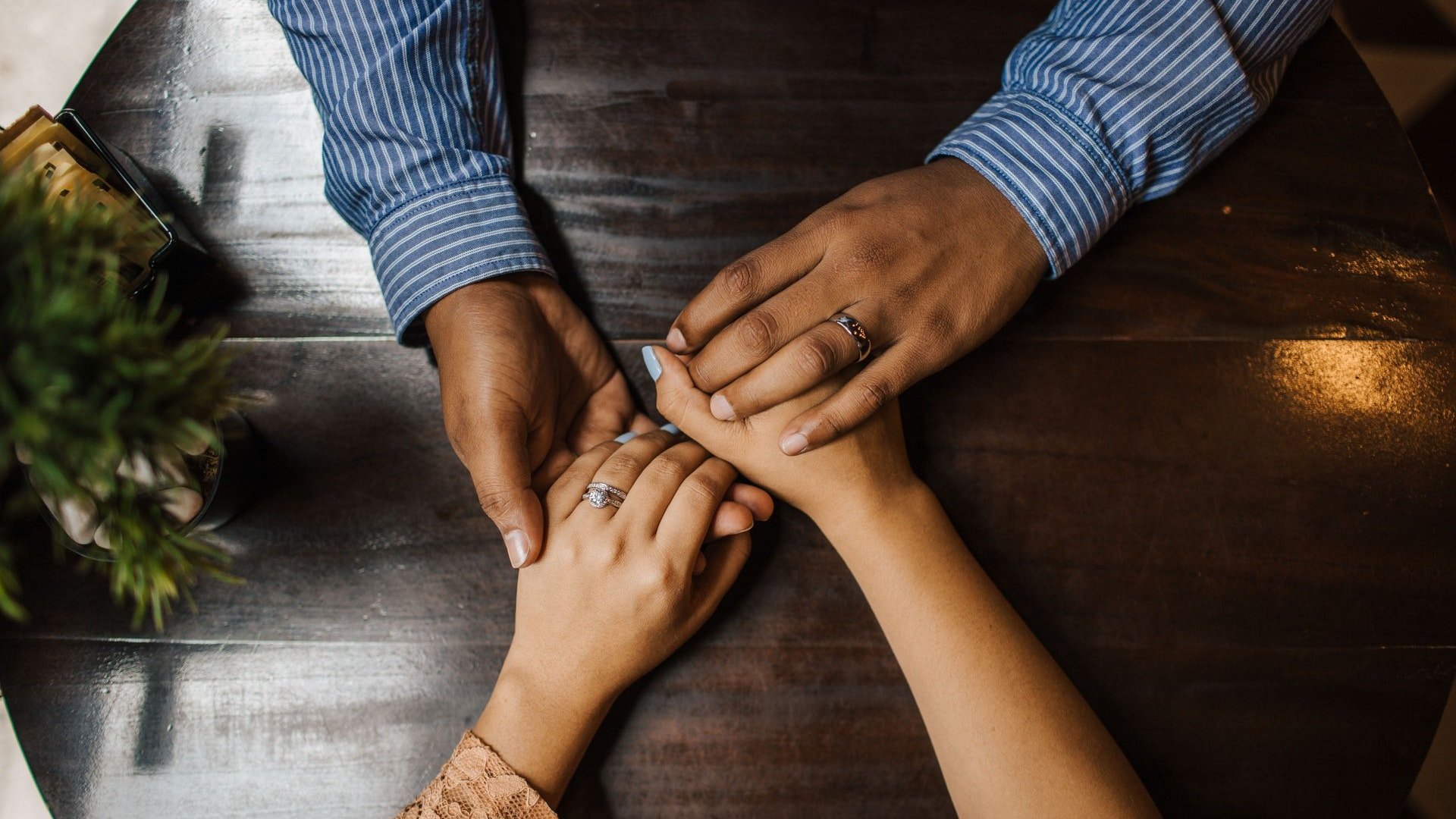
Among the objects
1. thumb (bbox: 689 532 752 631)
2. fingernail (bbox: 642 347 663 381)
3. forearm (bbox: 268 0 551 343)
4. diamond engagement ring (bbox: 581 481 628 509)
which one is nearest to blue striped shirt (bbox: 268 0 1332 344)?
forearm (bbox: 268 0 551 343)

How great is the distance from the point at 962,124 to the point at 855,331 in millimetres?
318

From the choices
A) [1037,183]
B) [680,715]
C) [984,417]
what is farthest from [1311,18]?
[680,715]

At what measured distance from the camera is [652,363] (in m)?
0.83

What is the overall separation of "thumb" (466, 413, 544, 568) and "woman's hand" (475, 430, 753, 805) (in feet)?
0.11

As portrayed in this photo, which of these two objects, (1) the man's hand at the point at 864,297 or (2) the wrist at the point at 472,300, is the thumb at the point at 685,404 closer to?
(1) the man's hand at the point at 864,297

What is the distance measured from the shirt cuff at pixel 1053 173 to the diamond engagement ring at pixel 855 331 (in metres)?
0.24

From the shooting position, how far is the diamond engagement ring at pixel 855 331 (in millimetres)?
773

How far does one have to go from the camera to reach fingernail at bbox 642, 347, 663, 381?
82 centimetres

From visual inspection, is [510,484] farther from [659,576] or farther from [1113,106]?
[1113,106]

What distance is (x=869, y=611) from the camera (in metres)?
0.80

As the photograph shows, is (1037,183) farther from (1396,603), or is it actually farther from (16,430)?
(16,430)

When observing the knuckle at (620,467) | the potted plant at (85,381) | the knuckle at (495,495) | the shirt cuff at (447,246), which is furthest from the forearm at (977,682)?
the potted plant at (85,381)

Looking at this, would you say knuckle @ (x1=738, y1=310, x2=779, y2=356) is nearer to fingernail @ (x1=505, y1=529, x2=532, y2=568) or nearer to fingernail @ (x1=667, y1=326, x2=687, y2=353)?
fingernail @ (x1=667, y1=326, x2=687, y2=353)

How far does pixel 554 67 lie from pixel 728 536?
61 cm
